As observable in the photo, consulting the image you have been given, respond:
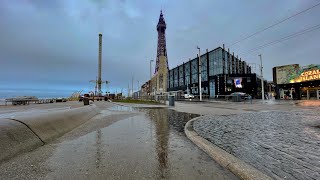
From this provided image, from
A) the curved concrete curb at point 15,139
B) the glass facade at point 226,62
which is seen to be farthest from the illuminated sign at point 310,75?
the curved concrete curb at point 15,139

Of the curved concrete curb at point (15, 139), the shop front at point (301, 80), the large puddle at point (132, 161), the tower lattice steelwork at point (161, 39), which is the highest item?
the tower lattice steelwork at point (161, 39)

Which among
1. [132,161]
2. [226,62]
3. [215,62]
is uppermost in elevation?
[215,62]

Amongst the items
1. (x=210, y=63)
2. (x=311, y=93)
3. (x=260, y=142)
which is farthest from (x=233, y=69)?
(x=260, y=142)

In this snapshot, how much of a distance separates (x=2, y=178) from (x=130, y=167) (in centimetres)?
221

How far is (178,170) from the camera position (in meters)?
4.28

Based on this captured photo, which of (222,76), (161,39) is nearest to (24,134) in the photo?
(222,76)

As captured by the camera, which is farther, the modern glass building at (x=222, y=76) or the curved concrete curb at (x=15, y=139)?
the modern glass building at (x=222, y=76)

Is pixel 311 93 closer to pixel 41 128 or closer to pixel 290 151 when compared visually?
pixel 290 151

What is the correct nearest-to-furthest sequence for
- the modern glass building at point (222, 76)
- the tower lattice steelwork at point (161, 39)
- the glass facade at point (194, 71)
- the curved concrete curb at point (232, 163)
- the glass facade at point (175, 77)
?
the curved concrete curb at point (232, 163), the modern glass building at point (222, 76), the glass facade at point (194, 71), the glass facade at point (175, 77), the tower lattice steelwork at point (161, 39)

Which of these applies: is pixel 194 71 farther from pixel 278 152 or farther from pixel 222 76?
pixel 278 152

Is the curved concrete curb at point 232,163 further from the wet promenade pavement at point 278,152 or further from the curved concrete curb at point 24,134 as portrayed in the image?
the curved concrete curb at point 24,134

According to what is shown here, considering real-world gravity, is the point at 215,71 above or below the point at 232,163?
above

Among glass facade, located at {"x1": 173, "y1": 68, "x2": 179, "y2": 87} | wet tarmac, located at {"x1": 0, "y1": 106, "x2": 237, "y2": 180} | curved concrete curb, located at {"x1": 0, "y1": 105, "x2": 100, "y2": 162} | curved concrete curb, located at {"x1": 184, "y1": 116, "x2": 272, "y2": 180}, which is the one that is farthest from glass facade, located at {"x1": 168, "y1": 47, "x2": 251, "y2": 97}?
curved concrete curb, located at {"x1": 184, "y1": 116, "x2": 272, "y2": 180}

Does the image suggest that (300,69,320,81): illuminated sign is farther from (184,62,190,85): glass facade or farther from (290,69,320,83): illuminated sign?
(184,62,190,85): glass facade
